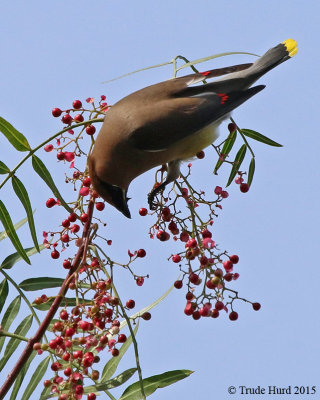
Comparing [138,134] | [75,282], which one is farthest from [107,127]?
[75,282]

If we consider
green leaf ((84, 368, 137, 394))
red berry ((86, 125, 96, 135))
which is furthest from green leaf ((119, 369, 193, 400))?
red berry ((86, 125, 96, 135))

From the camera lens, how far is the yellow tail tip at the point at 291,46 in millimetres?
3570

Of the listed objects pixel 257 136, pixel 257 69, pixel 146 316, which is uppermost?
pixel 257 69

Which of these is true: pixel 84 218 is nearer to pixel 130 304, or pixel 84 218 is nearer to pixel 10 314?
pixel 130 304

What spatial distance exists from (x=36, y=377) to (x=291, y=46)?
2.16m

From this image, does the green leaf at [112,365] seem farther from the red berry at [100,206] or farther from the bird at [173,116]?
the bird at [173,116]

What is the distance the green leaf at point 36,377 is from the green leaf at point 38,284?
31cm

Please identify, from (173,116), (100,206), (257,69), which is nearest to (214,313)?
(100,206)

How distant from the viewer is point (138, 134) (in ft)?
11.8

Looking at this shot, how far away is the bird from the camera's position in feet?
11.4

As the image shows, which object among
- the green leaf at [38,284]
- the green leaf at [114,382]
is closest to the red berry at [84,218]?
the green leaf at [38,284]

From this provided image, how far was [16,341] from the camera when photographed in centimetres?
279

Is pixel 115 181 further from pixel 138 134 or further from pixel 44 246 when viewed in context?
pixel 44 246

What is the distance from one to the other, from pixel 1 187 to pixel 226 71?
1.45m
